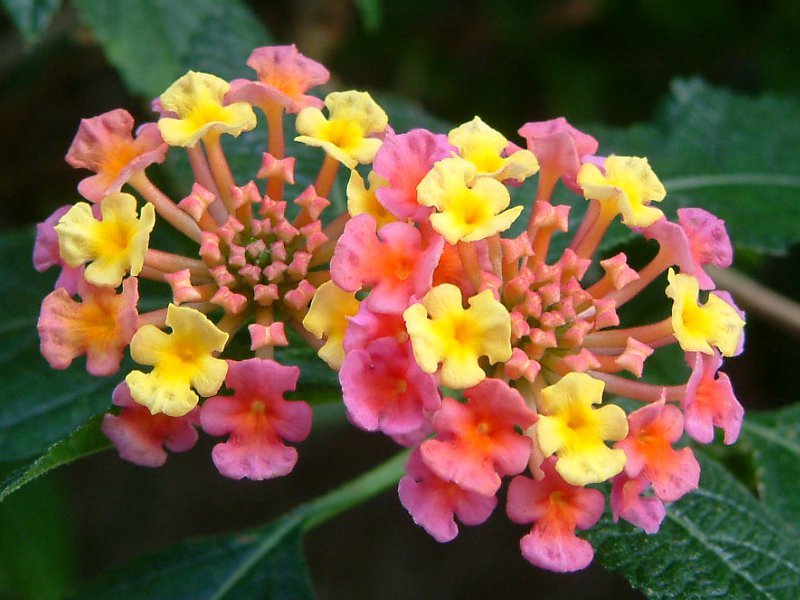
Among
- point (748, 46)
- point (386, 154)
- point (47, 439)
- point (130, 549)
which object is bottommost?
point (130, 549)

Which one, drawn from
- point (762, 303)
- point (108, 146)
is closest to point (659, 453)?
point (108, 146)

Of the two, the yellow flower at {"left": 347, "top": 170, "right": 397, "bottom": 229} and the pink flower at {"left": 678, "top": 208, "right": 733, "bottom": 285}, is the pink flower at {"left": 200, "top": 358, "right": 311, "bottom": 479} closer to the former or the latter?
the yellow flower at {"left": 347, "top": 170, "right": 397, "bottom": 229}

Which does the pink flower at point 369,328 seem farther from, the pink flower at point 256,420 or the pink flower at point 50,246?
the pink flower at point 50,246

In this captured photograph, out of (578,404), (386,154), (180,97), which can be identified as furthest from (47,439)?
(578,404)

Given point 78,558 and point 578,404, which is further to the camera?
point 78,558

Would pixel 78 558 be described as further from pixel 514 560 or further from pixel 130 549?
pixel 514 560

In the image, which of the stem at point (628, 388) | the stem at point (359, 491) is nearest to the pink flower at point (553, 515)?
the stem at point (628, 388)

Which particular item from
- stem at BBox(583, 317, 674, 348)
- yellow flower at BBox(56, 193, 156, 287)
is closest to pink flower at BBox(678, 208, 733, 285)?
stem at BBox(583, 317, 674, 348)
